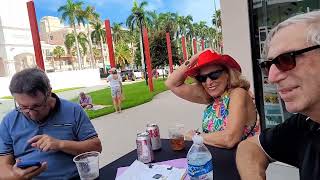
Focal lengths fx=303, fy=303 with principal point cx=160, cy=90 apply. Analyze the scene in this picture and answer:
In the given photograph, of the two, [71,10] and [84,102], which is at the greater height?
[71,10]

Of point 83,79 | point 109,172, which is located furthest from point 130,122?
point 83,79

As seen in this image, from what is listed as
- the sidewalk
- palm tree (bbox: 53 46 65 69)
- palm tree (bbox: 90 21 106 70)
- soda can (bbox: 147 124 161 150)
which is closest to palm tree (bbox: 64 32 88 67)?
palm tree (bbox: 53 46 65 69)

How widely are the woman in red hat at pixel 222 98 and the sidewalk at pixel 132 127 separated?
1.57 m

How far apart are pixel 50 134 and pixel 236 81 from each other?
1573mm

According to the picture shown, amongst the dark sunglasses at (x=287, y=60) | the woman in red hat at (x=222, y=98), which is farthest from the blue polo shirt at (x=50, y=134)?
the dark sunglasses at (x=287, y=60)

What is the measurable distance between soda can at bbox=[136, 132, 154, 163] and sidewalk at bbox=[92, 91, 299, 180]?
2140mm

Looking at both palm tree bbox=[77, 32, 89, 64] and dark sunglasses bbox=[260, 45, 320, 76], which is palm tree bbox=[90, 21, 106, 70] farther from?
dark sunglasses bbox=[260, 45, 320, 76]

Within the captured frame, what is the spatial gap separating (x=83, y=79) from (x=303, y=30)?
43661mm

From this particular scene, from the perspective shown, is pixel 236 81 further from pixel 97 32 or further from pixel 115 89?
pixel 97 32

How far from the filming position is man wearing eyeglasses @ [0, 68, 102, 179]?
2.22 meters

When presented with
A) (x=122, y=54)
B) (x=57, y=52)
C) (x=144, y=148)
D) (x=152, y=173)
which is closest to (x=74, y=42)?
(x=57, y=52)

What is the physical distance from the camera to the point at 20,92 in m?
2.20

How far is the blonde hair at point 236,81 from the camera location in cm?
250

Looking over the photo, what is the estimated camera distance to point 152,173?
6.16 feet
